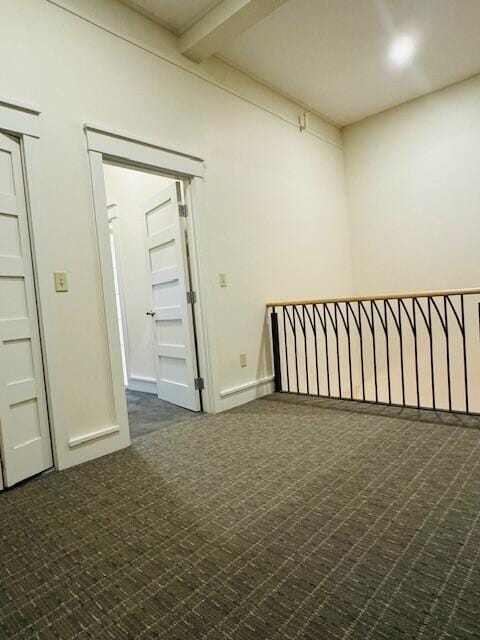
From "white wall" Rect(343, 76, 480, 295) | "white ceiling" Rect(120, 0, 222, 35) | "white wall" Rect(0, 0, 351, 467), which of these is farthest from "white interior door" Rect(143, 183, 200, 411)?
"white wall" Rect(343, 76, 480, 295)

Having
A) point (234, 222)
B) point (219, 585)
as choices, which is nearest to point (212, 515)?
point (219, 585)

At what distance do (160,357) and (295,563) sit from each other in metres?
2.57

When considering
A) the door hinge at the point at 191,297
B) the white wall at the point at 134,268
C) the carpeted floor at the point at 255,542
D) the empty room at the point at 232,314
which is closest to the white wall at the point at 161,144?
the empty room at the point at 232,314

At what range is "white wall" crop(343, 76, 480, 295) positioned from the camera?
389 cm

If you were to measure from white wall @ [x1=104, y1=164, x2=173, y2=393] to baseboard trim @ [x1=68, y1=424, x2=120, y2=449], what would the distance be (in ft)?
5.11

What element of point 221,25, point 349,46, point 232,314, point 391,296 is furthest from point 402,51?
point 232,314

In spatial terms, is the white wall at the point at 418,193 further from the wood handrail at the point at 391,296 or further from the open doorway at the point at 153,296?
the open doorway at the point at 153,296

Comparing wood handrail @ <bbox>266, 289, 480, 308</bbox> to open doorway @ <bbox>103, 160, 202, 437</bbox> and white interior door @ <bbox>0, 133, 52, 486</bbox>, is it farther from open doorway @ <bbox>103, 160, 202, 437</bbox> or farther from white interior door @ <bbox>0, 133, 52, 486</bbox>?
white interior door @ <bbox>0, 133, 52, 486</bbox>

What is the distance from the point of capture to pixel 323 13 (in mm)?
2803

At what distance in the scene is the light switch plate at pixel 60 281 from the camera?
7.12ft

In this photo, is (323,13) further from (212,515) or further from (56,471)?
(56,471)

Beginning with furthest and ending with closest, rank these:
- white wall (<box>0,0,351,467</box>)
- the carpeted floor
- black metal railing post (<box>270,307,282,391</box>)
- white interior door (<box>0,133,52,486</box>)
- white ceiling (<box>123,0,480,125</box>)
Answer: black metal railing post (<box>270,307,282,391</box>) → white ceiling (<box>123,0,480,125</box>) → white wall (<box>0,0,351,467</box>) → white interior door (<box>0,133,52,486</box>) → the carpeted floor

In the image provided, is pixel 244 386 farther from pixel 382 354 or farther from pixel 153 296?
pixel 382 354

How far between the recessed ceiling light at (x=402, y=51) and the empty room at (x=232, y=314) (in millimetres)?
18
